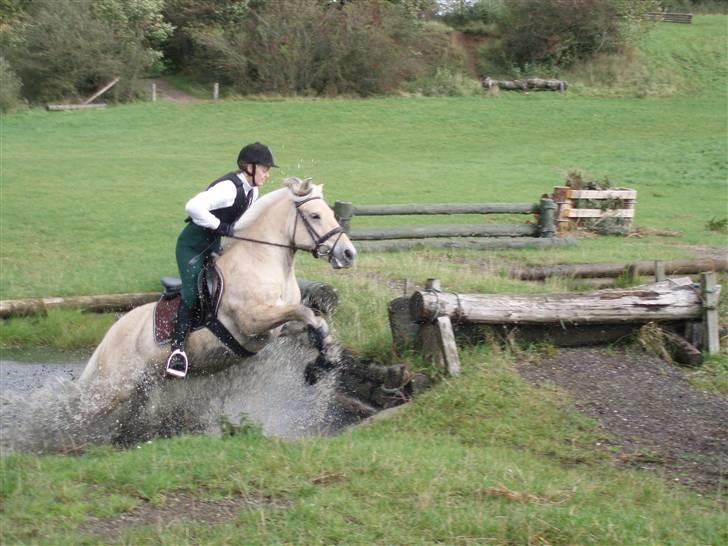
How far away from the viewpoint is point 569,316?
9.43 metres

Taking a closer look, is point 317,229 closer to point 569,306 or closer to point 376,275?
point 569,306

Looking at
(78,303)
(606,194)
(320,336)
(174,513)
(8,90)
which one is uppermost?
(8,90)

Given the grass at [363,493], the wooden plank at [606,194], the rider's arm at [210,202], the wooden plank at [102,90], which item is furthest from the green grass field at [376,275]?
the wooden plank at [102,90]

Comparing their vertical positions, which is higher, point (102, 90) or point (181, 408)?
point (102, 90)

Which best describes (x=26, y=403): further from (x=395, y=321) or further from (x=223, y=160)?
(x=223, y=160)

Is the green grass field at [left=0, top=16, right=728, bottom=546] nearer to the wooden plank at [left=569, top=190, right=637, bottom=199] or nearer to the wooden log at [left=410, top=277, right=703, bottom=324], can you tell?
the wooden log at [left=410, top=277, right=703, bottom=324]

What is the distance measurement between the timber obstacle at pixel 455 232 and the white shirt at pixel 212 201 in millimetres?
7326

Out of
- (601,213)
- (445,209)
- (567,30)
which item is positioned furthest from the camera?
(567,30)

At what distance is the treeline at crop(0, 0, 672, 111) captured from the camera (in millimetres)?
42719

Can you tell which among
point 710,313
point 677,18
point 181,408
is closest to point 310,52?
point 677,18

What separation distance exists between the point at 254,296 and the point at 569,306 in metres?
3.19

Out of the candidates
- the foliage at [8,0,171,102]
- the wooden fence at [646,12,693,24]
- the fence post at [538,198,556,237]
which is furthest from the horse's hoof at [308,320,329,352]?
the wooden fence at [646,12,693,24]

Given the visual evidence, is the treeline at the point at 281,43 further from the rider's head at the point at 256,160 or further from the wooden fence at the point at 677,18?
the rider's head at the point at 256,160

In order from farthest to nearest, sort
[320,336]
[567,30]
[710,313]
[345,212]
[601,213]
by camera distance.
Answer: [567,30] < [601,213] < [345,212] < [710,313] < [320,336]
